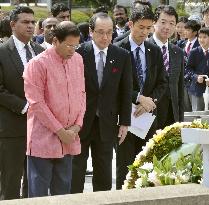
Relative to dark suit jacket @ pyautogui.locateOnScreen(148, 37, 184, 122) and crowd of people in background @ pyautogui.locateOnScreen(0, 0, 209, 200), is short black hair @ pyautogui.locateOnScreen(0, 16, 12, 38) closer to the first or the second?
crowd of people in background @ pyautogui.locateOnScreen(0, 0, 209, 200)

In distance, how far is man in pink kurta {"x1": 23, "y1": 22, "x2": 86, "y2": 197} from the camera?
5.29 meters

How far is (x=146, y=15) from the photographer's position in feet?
22.1

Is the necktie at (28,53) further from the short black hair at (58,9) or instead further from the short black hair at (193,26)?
the short black hair at (193,26)

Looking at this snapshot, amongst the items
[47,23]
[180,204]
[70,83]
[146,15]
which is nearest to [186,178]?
[180,204]

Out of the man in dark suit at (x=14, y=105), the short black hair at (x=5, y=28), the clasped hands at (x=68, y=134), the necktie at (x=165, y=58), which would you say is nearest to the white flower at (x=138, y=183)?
the clasped hands at (x=68, y=134)

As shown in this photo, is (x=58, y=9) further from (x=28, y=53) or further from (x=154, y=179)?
(x=154, y=179)

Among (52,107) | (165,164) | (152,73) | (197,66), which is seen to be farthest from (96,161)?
(197,66)

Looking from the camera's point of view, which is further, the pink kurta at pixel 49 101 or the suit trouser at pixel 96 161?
the suit trouser at pixel 96 161

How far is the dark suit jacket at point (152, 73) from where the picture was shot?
6879 mm

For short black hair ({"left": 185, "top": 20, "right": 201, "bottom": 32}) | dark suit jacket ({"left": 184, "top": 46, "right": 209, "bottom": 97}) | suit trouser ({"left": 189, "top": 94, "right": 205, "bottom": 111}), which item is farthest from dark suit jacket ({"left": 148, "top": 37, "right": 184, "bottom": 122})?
short black hair ({"left": 185, "top": 20, "right": 201, "bottom": 32})

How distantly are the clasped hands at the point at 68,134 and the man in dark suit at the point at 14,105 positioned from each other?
0.67m

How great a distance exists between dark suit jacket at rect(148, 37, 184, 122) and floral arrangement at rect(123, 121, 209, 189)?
2415 millimetres

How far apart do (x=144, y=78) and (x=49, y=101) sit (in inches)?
70.3

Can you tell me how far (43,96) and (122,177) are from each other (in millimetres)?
1855
